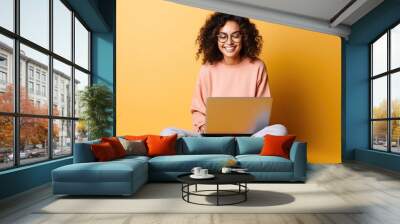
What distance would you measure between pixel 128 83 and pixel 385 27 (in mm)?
5643

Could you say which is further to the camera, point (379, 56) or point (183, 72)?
point (379, 56)

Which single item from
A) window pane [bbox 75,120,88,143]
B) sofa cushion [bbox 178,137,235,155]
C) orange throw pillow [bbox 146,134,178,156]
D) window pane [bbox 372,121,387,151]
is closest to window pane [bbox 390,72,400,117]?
window pane [bbox 372,121,387,151]

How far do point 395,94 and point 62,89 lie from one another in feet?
21.4

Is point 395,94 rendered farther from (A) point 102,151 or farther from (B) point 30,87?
(B) point 30,87

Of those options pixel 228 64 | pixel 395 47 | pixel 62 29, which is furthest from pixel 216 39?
pixel 395 47

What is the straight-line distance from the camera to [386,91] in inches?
334

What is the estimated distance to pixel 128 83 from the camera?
329 inches

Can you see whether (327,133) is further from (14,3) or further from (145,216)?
(14,3)

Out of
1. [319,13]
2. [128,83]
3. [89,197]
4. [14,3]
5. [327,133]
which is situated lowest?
[89,197]

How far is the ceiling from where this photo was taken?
714 cm

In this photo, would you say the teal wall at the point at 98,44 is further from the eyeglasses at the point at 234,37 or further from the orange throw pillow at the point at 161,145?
the eyeglasses at the point at 234,37

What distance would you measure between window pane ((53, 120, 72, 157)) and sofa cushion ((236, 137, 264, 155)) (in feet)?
10.0

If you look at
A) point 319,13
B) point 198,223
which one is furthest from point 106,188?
point 319,13

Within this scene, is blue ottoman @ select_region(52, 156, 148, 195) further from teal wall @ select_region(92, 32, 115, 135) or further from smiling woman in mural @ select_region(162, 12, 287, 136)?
teal wall @ select_region(92, 32, 115, 135)
